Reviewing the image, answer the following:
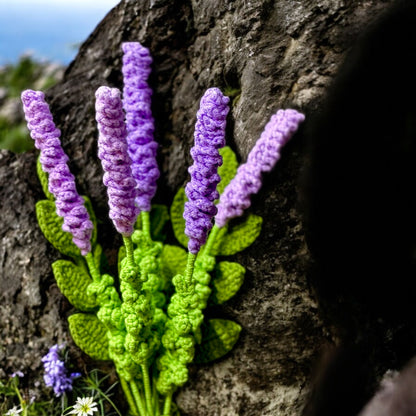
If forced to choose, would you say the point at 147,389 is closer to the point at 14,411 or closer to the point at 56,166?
the point at 14,411

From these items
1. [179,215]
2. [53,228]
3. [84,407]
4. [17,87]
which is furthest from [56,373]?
[17,87]

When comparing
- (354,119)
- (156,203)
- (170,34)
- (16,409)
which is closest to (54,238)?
(156,203)

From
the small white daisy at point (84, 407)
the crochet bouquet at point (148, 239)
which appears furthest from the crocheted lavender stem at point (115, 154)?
the small white daisy at point (84, 407)

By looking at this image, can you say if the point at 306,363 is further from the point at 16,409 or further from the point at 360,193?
the point at 16,409

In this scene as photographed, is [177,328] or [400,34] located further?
[177,328]

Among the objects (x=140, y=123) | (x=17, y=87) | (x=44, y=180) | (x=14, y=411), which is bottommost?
(x=14, y=411)

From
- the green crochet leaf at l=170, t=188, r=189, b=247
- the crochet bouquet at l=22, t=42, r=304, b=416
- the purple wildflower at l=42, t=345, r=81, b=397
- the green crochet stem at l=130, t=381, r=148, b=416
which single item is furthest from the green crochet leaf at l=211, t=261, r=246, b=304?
the purple wildflower at l=42, t=345, r=81, b=397

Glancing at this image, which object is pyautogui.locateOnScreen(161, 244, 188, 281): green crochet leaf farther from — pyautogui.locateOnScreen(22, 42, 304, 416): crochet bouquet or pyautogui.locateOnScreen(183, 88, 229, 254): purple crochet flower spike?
pyautogui.locateOnScreen(183, 88, 229, 254): purple crochet flower spike
